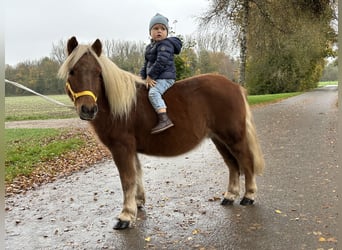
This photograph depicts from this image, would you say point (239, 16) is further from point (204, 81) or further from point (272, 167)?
point (204, 81)

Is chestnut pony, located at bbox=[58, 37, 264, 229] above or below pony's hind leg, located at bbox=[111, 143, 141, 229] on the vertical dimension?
above

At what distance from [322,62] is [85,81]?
4438 centimetres

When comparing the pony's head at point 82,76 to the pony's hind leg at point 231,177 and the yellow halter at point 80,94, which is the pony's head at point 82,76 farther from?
the pony's hind leg at point 231,177

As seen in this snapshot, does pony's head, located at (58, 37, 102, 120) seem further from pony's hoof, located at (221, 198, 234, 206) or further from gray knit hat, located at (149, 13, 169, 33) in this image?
pony's hoof, located at (221, 198, 234, 206)

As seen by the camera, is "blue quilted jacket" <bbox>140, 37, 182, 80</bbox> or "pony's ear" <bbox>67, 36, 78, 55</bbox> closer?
"pony's ear" <bbox>67, 36, 78, 55</bbox>

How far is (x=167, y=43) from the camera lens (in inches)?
174

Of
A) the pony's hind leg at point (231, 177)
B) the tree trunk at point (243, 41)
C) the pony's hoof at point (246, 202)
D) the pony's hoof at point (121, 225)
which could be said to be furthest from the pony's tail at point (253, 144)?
the tree trunk at point (243, 41)

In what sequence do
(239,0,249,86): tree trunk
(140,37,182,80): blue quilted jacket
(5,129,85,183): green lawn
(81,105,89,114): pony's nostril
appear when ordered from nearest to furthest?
(81,105,89,114): pony's nostril
(140,37,182,80): blue quilted jacket
(5,129,85,183): green lawn
(239,0,249,86): tree trunk

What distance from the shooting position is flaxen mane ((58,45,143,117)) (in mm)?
3762

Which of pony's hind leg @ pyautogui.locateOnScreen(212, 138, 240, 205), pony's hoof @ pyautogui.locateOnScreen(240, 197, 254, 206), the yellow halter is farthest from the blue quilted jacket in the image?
pony's hoof @ pyautogui.locateOnScreen(240, 197, 254, 206)

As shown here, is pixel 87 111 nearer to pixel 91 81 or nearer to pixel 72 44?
pixel 91 81

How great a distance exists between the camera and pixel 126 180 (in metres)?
4.27

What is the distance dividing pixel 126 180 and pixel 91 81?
1318mm

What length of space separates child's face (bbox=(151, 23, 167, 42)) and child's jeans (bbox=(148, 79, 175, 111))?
0.55 m
